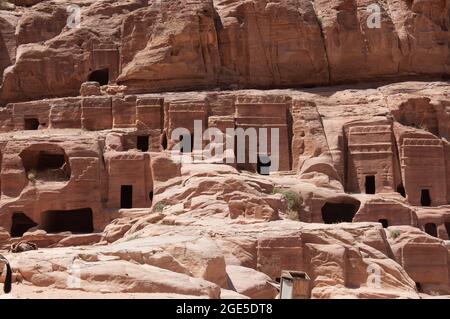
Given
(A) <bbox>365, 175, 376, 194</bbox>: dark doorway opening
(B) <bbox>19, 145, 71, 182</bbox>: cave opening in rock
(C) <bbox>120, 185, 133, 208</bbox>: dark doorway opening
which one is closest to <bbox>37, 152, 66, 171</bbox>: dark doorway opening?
(B) <bbox>19, 145, 71, 182</bbox>: cave opening in rock

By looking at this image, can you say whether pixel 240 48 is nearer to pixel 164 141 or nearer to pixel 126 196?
pixel 164 141

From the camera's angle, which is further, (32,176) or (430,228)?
(430,228)

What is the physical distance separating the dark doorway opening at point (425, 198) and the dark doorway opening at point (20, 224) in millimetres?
16501

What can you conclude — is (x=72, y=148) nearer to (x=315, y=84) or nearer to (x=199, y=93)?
(x=199, y=93)

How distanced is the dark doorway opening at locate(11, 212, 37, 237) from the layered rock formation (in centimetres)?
7

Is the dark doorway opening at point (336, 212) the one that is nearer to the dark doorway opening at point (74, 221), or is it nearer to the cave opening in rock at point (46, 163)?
the dark doorway opening at point (74, 221)

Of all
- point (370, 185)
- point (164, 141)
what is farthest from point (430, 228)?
point (164, 141)

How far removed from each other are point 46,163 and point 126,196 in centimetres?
458

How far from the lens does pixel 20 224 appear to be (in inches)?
1182

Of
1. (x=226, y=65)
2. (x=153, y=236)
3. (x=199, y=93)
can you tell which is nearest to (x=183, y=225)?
(x=153, y=236)

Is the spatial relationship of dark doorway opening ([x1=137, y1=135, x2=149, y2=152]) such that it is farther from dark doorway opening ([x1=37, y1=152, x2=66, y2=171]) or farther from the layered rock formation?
dark doorway opening ([x1=37, y1=152, x2=66, y2=171])

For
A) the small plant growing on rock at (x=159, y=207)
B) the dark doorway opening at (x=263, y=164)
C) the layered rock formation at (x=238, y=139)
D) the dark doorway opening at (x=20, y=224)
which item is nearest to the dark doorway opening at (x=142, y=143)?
the layered rock formation at (x=238, y=139)

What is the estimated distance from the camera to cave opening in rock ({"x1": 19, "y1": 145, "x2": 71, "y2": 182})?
29.9m

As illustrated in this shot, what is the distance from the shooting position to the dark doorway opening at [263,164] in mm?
31531
